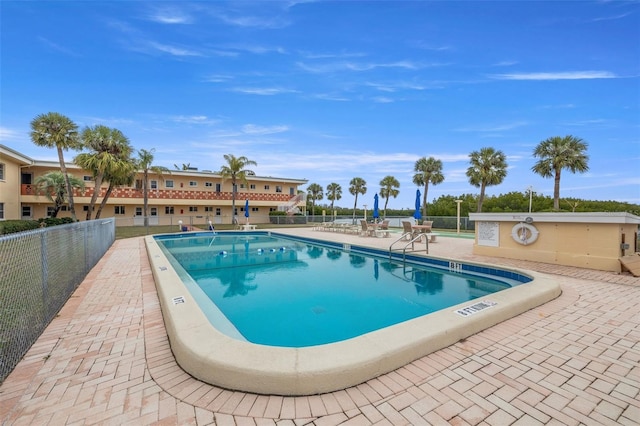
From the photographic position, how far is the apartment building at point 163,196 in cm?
2017

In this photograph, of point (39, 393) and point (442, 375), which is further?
point (442, 375)

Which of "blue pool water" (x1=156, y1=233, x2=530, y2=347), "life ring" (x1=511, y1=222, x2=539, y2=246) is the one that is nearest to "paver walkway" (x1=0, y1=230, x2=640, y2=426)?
"blue pool water" (x1=156, y1=233, x2=530, y2=347)

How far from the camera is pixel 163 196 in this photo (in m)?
27.8

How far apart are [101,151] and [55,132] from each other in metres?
2.92

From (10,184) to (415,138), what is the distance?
1207 inches

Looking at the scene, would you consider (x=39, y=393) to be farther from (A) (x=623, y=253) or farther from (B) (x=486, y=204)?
(B) (x=486, y=204)

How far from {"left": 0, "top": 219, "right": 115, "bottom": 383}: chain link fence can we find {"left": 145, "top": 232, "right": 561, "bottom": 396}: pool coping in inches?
55.5

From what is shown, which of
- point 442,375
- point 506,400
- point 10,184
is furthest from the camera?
point 10,184

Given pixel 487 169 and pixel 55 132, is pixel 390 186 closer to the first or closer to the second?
pixel 487 169

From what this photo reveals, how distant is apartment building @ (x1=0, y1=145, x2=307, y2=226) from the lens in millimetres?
20172

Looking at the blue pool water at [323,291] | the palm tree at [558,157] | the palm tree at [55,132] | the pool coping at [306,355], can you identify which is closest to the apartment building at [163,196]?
the palm tree at [55,132]

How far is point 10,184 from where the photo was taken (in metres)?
19.2

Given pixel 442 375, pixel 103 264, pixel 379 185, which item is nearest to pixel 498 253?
pixel 442 375

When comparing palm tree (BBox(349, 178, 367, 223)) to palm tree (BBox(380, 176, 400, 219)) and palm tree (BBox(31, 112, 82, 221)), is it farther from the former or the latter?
palm tree (BBox(31, 112, 82, 221))
